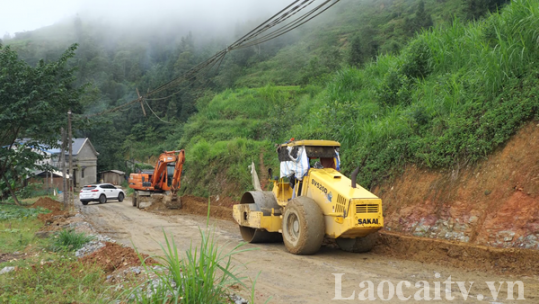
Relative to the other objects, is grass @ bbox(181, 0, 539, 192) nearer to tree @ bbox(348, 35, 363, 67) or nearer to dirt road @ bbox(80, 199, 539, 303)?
dirt road @ bbox(80, 199, 539, 303)

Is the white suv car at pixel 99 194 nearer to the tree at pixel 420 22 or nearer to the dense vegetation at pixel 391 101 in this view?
the dense vegetation at pixel 391 101

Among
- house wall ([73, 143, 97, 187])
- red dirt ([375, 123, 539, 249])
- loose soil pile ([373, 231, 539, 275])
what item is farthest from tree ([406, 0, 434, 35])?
house wall ([73, 143, 97, 187])

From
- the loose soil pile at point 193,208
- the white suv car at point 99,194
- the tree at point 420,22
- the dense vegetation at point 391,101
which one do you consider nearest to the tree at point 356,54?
the dense vegetation at point 391,101

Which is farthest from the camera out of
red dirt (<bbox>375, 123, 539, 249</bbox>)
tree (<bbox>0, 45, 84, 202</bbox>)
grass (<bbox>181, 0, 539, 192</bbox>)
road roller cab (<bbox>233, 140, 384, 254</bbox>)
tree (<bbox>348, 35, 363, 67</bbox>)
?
tree (<bbox>348, 35, 363, 67</bbox>)

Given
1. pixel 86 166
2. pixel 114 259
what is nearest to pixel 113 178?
pixel 86 166

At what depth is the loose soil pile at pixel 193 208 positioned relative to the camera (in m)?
18.8

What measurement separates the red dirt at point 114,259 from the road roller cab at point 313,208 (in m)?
3.31

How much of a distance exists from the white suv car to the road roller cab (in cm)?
2165

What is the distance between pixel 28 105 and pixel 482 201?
74.3 ft

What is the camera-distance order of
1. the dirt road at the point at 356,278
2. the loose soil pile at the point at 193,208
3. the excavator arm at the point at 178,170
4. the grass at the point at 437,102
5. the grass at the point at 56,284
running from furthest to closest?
1. the excavator arm at the point at 178,170
2. the loose soil pile at the point at 193,208
3. the grass at the point at 437,102
4. the dirt road at the point at 356,278
5. the grass at the point at 56,284

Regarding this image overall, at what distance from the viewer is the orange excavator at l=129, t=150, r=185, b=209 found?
22.4 m

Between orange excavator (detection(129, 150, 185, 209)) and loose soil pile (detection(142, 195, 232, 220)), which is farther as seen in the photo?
orange excavator (detection(129, 150, 185, 209))

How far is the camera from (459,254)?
817 cm

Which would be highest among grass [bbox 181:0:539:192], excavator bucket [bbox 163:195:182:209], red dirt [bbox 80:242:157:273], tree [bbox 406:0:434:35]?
tree [bbox 406:0:434:35]
